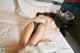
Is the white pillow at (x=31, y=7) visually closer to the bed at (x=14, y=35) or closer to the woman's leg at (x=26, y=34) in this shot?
the bed at (x=14, y=35)

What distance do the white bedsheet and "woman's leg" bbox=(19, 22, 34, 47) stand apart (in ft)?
0.18

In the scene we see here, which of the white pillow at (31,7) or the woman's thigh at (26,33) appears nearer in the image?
the woman's thigh at (26,33)

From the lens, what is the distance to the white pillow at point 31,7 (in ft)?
7.07

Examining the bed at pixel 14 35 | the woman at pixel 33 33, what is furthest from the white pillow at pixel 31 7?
the woman at pixel 33 33

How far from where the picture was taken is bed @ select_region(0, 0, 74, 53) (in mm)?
1532

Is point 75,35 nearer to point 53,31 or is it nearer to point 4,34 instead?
point 53,31

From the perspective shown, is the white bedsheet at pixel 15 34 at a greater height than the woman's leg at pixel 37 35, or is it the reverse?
the woman's leg at pixel 37 35

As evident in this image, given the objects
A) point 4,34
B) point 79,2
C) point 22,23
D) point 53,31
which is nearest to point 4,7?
point 22,23

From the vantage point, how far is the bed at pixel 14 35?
1.53 meters

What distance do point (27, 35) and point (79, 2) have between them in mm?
1418

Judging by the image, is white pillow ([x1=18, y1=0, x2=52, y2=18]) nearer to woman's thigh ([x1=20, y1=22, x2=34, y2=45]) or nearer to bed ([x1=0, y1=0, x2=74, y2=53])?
bed ([x1=0, y1=0, x2=74, y2=53])

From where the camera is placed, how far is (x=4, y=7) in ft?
7.02

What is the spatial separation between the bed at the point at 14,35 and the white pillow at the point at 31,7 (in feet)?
0.31

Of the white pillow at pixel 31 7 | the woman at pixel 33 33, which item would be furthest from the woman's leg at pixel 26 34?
the white pillow at pixel 31 7
